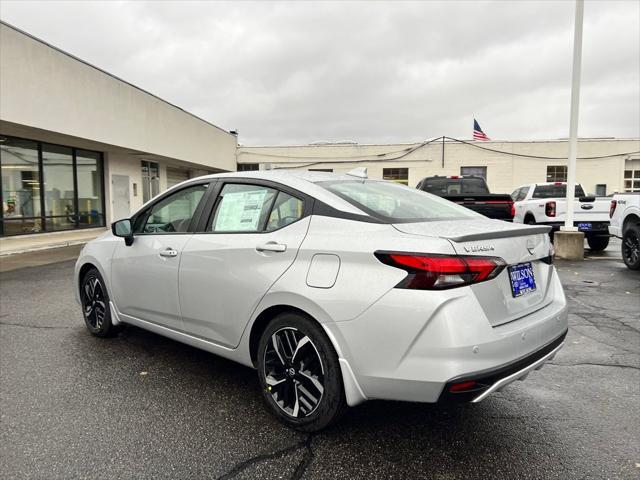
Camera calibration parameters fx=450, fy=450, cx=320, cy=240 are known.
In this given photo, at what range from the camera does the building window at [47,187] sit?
1295 cm

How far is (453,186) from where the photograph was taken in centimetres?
1186

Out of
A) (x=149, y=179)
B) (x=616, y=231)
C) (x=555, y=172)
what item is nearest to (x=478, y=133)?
(x=555, y=172)

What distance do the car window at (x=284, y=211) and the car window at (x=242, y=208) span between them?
0.05 meters

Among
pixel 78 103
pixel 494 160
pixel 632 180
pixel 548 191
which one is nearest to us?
pixel 548 191

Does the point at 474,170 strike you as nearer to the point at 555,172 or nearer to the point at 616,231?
the point at 555,172

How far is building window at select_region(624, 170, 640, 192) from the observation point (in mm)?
26844

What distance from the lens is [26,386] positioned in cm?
337

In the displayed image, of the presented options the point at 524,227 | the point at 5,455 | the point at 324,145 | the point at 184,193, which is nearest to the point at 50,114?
the point at 184,193

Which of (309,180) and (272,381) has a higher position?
(309,180)

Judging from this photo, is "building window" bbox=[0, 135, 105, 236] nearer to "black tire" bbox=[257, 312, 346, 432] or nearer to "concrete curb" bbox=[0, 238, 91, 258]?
"concrete curb" bbox=[0, 238, 91, 258]

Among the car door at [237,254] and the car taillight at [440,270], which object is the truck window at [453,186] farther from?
the car taillight at [440,270]

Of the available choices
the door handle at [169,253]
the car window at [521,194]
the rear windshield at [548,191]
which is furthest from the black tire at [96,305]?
the car window at [521,194]

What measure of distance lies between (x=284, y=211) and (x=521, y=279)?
1482 mm

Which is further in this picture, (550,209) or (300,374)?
(550,209)
